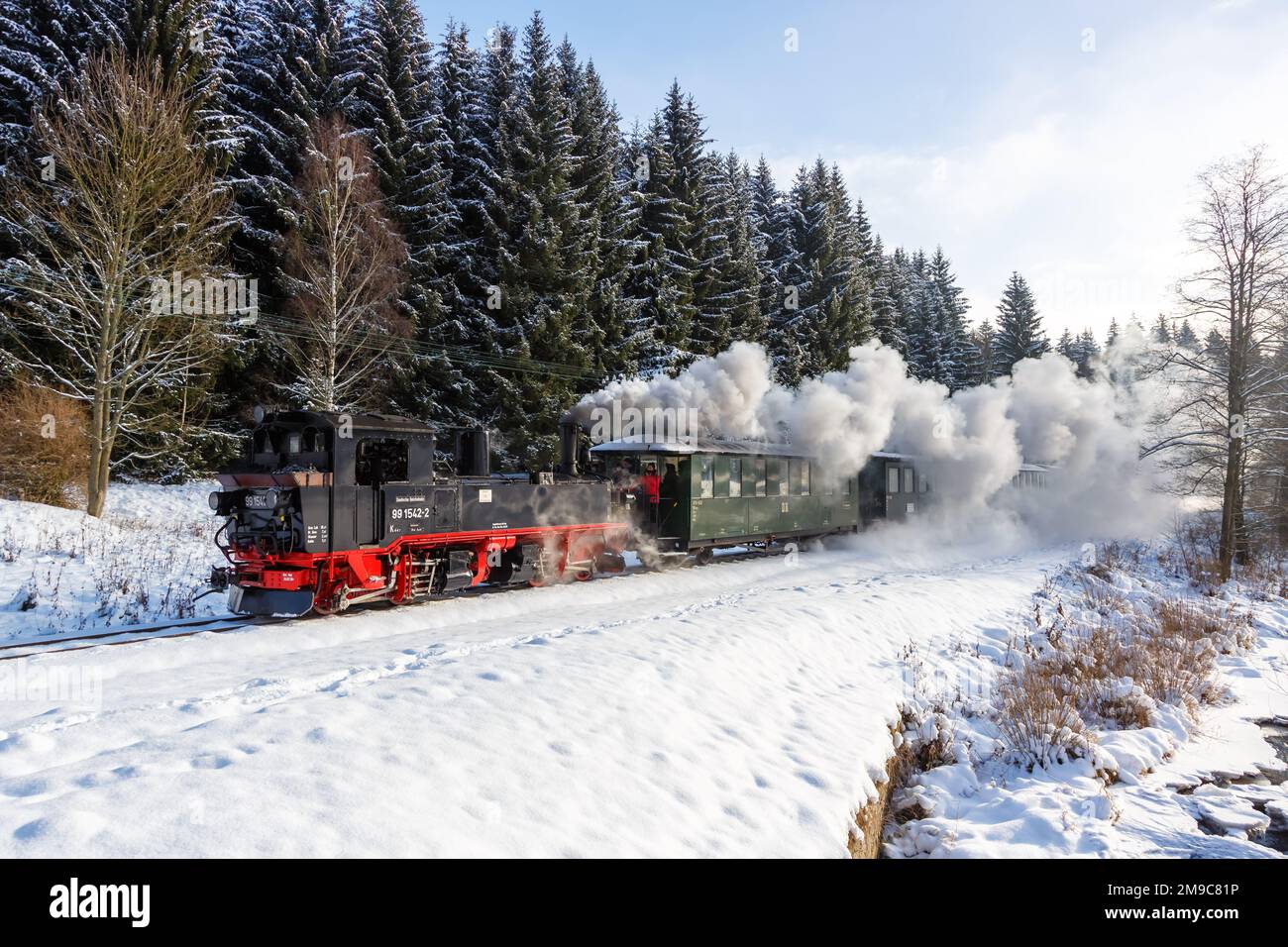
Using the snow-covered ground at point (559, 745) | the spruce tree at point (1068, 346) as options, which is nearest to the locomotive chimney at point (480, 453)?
the snow-covered ground at point (559, 745)

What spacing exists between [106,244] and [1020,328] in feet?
181

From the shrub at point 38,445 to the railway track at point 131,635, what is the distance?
32.0 feet

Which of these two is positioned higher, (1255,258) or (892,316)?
(892,316)

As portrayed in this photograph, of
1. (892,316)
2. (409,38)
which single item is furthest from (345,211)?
(892,316)

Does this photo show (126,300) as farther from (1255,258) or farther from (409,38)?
(1255,258)

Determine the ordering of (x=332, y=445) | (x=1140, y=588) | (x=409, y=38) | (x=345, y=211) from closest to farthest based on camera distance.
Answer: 1. (x=332, y=445)
2. (x=1140, y=588)
3. (x=345, y=211)
4. (x=409, y=38)

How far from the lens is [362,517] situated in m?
9.54

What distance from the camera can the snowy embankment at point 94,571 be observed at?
9312 millimetres

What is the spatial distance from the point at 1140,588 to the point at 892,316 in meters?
31.4

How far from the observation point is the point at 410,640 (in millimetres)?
8156

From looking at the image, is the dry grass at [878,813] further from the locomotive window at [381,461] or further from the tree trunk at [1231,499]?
the tree trunk at [1231,499]
